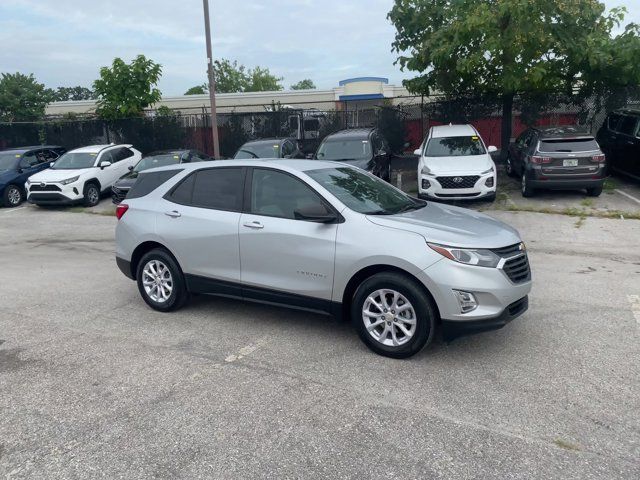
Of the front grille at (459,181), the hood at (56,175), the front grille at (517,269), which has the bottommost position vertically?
the hood at (56,175)

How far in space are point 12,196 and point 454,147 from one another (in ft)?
42.6

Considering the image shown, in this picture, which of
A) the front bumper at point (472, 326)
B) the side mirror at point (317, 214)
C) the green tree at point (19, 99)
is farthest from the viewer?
the green tree at point (19, 99)

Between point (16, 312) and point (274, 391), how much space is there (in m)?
3.90

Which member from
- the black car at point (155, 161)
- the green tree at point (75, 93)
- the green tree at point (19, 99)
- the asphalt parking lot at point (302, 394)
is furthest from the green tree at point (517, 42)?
the green tree at point (75, 93)

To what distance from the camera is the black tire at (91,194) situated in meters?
15.7

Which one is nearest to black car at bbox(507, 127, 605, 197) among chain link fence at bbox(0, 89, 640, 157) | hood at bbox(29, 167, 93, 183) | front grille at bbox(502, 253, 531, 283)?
chain link fence at bbox(0, 89, 640, 157)

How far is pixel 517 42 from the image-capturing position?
1389 centimetres

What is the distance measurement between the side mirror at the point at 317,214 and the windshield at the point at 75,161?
1318 cm

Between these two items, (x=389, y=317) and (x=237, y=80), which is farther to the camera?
(x=237, y=80)

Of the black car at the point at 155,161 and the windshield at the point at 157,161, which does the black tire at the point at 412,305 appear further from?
the windshield at the point at 157,161

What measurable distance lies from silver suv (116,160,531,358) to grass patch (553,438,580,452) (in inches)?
46.4

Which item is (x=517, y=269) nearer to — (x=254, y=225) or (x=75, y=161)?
(x=254, y=225)

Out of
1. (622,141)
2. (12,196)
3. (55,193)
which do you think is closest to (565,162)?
(622,141)

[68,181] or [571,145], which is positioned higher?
[571,145]
